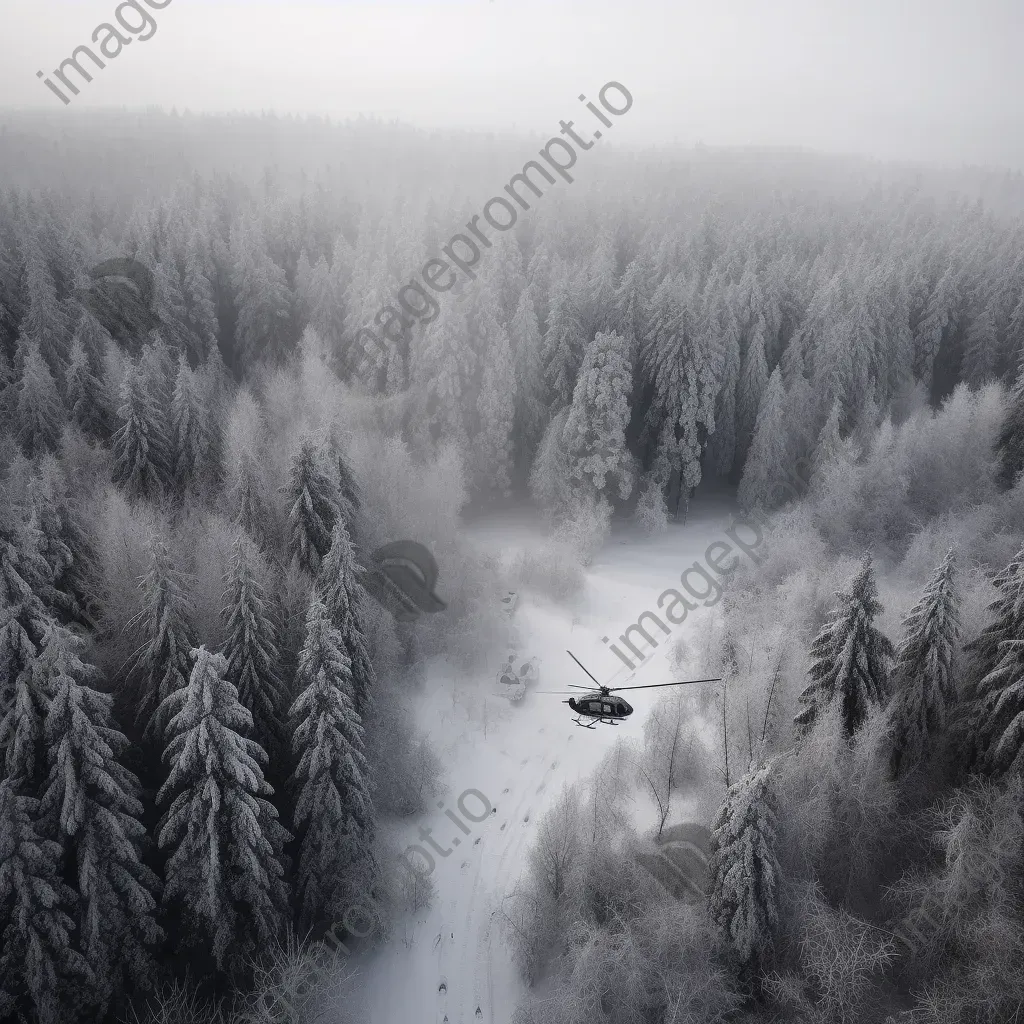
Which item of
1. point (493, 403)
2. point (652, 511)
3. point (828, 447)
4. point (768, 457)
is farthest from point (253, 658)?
point (828, 447)

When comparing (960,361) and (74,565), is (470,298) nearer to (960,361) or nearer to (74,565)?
(74,565)

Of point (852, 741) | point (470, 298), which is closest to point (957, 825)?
point (852, 741)

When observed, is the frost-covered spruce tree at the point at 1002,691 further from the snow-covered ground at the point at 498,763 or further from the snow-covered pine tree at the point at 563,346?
the snow-covered pine tree at the point at 563,346

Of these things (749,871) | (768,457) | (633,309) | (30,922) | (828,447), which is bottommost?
(30,922)

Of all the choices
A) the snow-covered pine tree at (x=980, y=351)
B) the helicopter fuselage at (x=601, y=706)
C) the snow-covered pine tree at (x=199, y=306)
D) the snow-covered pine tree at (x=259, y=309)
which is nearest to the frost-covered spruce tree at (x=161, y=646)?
the helicopter fuselage at (x=601, y=706)

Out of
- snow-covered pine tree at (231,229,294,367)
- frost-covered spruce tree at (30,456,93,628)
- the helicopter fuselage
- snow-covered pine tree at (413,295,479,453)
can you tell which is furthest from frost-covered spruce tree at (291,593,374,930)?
snow-covered pine tree at (231,229,294,367)

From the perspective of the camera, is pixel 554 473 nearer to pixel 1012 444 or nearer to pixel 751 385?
pixel 751 385
